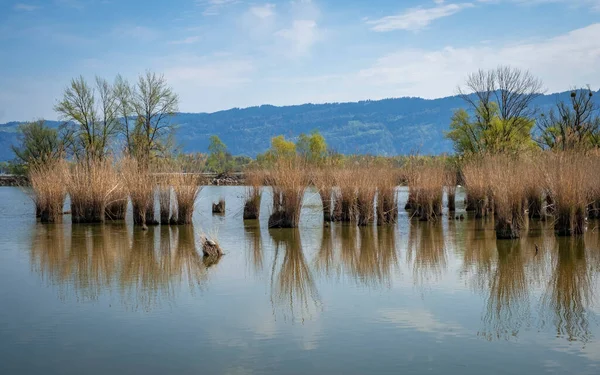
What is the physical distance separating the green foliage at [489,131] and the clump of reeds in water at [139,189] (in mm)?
21463

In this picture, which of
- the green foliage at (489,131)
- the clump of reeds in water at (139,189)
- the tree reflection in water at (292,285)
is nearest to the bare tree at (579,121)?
the green foliage at (489,131)

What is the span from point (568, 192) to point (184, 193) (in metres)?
10.3

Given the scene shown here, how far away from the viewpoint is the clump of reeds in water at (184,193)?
1764 centimetres

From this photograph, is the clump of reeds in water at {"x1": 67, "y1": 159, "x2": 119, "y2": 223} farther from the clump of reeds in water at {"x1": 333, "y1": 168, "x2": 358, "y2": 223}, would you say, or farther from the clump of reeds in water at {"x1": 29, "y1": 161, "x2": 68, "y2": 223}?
the clump of reeds in water at {"x1": 333, "y1": 168, "x2": 358, "y2": 223}

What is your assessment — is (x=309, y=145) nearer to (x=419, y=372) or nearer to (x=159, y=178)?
(x=159, y=178)

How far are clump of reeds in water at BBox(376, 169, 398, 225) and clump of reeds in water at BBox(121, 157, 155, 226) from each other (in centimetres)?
668

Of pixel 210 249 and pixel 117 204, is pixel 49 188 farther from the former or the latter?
pixel 210 249

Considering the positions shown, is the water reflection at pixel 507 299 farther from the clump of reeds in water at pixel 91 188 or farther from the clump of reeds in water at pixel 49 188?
the clump of reeds in water at pixel 49 188

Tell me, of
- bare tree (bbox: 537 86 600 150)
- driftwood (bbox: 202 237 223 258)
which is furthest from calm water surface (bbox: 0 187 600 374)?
bare tree (bbox: 537 86 600 150)

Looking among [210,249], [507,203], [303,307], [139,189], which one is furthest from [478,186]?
[303,307]

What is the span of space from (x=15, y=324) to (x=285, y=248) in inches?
269

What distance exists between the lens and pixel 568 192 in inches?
536

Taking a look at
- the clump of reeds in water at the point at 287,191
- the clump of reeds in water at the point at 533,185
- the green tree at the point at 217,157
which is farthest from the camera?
the green tree at the point at 217,157

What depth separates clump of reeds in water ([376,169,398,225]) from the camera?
1786 centimetres
